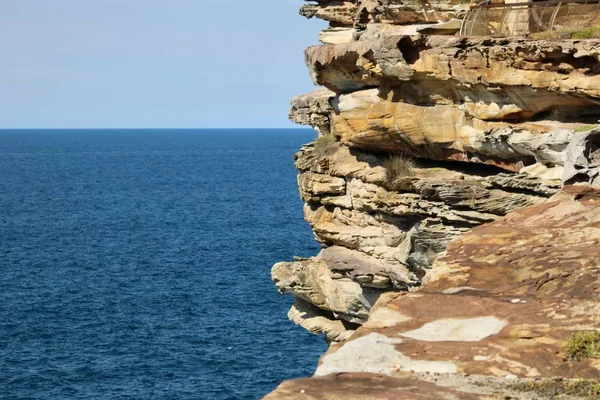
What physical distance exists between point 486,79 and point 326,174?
10.6 metres

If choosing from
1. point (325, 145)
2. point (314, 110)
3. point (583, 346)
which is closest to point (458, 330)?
point (583, 346)

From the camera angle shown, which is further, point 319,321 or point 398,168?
point 319,321

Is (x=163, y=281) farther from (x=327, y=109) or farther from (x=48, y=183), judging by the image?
(x=48, y=183)

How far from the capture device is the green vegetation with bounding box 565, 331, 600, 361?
501 inches

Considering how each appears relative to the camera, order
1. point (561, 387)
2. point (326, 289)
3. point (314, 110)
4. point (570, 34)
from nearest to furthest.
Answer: point (561, 387), point (570, 34), point (326, 289), point (314, 110)

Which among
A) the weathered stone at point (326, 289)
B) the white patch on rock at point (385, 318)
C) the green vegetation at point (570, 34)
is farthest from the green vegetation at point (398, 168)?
the white patch on rock at point (385, 318)

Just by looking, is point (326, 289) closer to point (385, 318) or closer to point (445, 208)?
point (445, 208)

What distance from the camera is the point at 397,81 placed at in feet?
107

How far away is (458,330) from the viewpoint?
14008 mm

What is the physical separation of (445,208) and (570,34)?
6341 mm

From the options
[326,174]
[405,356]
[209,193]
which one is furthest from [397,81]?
[209,193]

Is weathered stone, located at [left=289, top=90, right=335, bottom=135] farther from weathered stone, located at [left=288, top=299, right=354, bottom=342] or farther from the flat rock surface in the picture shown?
the flat rock surface

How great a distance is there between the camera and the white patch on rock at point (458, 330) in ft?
45.1

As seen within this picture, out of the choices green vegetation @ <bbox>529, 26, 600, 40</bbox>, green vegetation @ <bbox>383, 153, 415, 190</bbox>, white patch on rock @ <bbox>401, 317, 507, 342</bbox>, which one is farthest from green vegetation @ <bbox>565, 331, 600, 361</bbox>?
green vegetation @ <bbox>383, 153, 415, 190</bbox>
